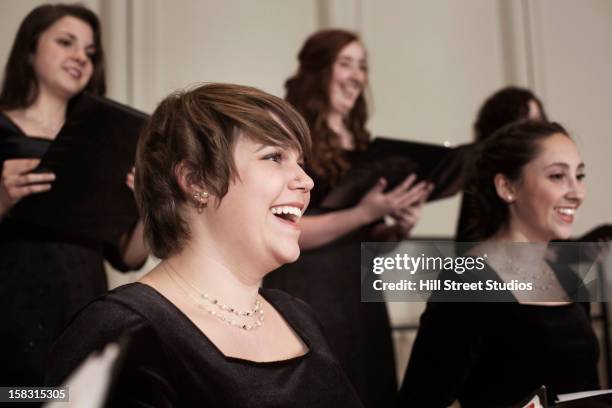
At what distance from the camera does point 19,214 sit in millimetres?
1838

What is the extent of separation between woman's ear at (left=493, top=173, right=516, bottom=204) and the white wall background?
1.37 meters

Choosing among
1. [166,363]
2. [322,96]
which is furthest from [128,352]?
[322,96]

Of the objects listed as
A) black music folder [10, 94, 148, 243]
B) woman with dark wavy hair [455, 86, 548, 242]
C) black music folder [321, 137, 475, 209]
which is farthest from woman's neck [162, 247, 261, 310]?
woman with dark wavy hair [455, 86, 548, 242]

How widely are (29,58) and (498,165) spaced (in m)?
1.39

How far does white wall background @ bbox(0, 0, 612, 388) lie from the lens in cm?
333

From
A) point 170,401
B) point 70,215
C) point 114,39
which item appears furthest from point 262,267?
point 114,39

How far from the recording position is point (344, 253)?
2381 millimetres

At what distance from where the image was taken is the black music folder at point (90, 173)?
1.72 meters

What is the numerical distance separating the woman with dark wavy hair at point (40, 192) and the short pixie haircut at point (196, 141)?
0.56 meters

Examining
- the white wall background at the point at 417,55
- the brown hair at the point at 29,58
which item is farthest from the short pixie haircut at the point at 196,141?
the white wall background at the point at 417,55

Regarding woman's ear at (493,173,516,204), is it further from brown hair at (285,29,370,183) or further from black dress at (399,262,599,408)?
brown hair at (285,29,370,183)

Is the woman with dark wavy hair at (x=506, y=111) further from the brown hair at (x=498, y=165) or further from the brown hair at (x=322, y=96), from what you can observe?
the brown hair at (x=498, y=165)

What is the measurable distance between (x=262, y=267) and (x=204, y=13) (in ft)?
7.78

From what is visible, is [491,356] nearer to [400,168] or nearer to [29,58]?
[400,168]
